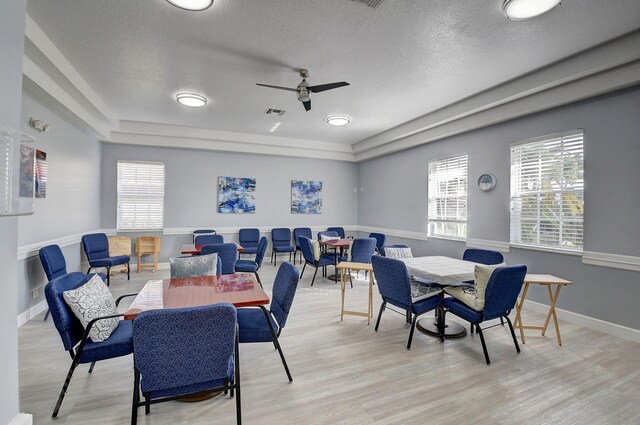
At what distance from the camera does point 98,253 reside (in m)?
5.16

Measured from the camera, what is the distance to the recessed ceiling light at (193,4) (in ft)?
8.06

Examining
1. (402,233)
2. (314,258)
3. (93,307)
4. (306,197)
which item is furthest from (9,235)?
(306,197)

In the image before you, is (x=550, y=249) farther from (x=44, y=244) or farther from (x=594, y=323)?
(x=44, y=244)

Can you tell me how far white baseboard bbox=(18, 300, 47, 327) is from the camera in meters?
3.42

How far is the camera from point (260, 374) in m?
2.49

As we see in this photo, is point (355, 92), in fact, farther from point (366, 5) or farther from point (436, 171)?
point (436, 171)

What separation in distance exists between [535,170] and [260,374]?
4416 mm

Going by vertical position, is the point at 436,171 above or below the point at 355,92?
below

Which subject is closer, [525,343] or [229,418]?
[229,418]

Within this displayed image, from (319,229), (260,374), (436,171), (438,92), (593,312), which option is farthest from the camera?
(319,229)

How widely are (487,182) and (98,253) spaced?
678cm

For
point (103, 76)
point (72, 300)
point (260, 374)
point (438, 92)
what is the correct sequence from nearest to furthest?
1. point (72, 300)
2. point (260, 374)
3. point (103, 76)
4. point (438, 92)

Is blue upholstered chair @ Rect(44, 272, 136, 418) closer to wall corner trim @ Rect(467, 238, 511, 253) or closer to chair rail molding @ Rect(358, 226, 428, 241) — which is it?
wall corner trim @ Rect(467, 238, 511, 253)

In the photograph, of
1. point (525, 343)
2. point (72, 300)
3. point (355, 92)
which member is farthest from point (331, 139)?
point (72, 300)
